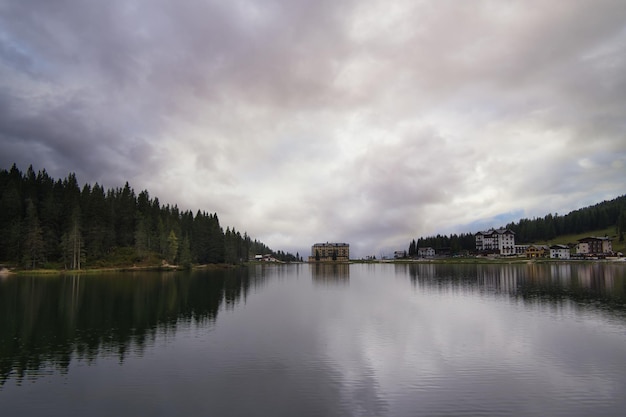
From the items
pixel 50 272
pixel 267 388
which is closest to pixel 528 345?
pixel 267 388

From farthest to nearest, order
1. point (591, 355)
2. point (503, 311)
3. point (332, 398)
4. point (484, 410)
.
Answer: point (503, 311), point (591, 355), point (332, 398), point (484, 410)

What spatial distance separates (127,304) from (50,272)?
8017 centimetres

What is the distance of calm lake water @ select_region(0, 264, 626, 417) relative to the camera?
21.2m

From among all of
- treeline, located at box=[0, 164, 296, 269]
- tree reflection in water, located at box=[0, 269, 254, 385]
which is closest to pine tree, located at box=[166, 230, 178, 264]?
treeline, located at box=[0, 164, 296, 269]

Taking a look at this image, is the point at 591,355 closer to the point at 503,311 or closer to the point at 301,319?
the point at 503,311

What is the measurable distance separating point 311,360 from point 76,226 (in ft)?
400

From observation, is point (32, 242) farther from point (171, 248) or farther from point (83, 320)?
point (83, 320)

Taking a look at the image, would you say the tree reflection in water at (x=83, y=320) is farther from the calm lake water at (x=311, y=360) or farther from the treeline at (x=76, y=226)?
the treeline at (x=76, y=226)

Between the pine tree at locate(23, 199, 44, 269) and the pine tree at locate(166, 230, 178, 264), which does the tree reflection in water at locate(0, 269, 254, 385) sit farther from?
the pine tree at locate(166, 230, 178, 264)

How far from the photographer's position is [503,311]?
52312 millimetres

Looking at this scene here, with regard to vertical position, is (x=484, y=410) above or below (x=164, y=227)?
below

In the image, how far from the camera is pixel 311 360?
29703 millimetres

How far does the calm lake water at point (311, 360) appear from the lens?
69.7 feet

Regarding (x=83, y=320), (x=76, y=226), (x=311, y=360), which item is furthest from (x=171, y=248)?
(x=311, y=360)
